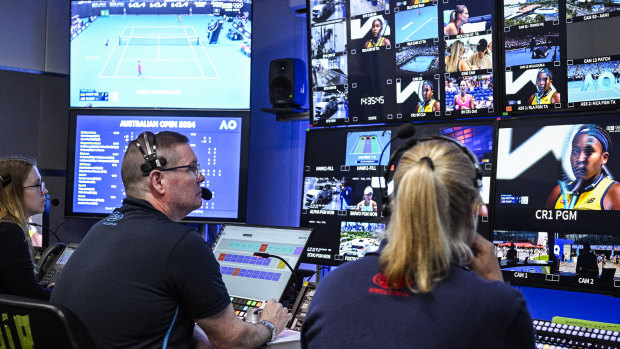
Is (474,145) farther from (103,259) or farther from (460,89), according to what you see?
(103,259)

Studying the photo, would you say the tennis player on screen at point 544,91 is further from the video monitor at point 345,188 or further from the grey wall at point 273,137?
the grey wall at point 273,137

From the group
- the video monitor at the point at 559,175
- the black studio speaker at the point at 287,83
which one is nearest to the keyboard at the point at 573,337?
the video monitor at the point at 559,175

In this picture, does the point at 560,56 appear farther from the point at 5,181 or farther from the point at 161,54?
the point at 5,181

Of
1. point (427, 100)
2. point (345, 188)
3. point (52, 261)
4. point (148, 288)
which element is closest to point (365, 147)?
point (345, 188)

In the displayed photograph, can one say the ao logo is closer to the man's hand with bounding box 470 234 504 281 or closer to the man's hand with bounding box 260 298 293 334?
the man's hand with bounding box 260 298 293 334

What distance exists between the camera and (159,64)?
4012 millimetres

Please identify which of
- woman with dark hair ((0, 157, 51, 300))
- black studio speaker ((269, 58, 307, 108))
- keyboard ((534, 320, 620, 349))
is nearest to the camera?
keyboard ((534, 320, 620, 349))

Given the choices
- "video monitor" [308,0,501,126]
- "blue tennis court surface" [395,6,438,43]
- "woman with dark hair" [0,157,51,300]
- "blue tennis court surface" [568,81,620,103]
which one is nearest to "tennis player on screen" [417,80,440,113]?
"video monitor" [308,0,501,126]

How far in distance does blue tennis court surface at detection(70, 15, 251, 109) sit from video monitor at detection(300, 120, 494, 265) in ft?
2.70

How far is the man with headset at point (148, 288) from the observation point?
1.91 meters

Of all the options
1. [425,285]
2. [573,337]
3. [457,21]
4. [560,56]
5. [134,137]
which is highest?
[457,21]

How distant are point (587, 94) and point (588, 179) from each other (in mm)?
350

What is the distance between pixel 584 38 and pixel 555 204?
26.7 inches

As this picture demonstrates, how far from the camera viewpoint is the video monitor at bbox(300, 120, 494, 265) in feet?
10.2
